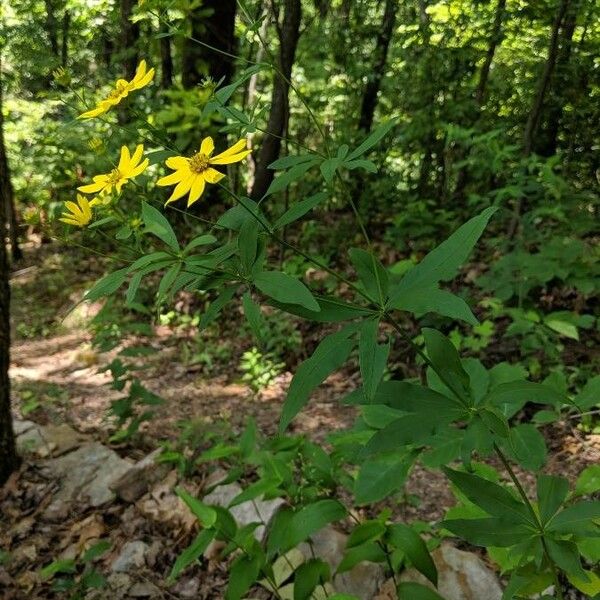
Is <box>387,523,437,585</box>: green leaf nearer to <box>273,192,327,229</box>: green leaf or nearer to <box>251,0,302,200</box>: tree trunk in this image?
<box>273,192,327,229</box>: green leaf

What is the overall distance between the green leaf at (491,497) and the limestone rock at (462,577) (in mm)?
1032

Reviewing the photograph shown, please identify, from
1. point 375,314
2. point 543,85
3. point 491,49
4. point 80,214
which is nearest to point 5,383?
point 80,214

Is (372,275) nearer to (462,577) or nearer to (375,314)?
(375,314)

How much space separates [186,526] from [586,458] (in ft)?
6.76

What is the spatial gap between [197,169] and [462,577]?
1.80 m

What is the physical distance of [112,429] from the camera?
3.98 metres

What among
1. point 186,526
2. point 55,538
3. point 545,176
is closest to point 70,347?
point 55,538

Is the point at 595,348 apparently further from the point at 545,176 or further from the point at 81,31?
the point at 81,31

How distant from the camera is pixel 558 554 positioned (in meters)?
1.20

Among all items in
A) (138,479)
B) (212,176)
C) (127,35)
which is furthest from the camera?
(127,35)

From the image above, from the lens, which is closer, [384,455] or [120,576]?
[384,455]

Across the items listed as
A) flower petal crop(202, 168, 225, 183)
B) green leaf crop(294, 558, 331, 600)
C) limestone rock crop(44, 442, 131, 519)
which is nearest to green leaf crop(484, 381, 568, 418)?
flower petal crop(202, 168, 225, 183)

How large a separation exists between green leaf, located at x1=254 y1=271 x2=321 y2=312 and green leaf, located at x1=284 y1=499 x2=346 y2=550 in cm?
91

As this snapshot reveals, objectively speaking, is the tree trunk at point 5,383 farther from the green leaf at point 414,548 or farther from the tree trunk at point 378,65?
the tree trunk at point 378,65
